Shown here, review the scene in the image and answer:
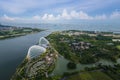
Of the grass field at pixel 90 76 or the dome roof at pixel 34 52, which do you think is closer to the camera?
the grass field at pixel 90 76

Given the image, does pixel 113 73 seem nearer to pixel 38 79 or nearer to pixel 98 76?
pixel 98 76

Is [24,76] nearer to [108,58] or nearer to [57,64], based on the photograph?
[57,64]

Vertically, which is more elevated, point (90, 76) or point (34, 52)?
point (34, 52)

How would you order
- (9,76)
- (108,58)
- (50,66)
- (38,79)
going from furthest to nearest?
1. (108,58)
2. (50,66)
3. (9,76)
4. (38,79)

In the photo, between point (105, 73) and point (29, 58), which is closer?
point (105, 73)

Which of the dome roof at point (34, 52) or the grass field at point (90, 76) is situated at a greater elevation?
the dome roof at point (34, 52)

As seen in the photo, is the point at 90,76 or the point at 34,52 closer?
the point at 90,76

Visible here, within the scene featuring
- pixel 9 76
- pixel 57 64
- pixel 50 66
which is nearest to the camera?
pixel 9 76

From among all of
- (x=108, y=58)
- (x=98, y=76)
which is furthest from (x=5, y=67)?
(x=108, y=58)

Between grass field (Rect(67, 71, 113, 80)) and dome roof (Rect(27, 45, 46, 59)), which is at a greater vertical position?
dome roof (Rect(27, 45, 46, 59))

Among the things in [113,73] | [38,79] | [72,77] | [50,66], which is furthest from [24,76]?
[113,73]

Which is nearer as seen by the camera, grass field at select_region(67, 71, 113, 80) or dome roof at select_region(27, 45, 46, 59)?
grass field at select_region(67, 71, 113, 80)
